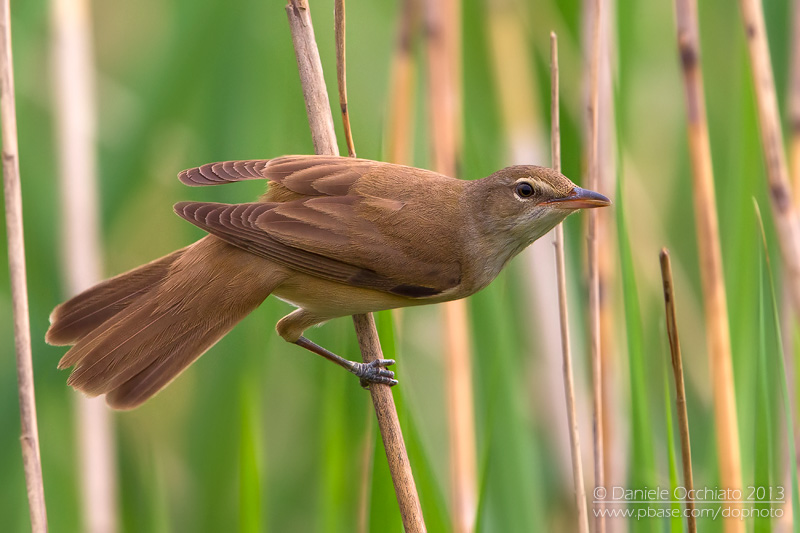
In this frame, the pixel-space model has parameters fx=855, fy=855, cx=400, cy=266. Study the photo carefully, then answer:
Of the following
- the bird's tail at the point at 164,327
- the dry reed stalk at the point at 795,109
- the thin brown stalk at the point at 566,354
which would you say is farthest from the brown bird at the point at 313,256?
the dry reed stalk at the point at 795,109

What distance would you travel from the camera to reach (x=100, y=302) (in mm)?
2447

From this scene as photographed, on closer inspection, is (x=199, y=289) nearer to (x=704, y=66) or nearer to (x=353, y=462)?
(x=353, y=462)

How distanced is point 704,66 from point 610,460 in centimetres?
166

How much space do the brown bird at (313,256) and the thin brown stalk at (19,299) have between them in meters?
0.27

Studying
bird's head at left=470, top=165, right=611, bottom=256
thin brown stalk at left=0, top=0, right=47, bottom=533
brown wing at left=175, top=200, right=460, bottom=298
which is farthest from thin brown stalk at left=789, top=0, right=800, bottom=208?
thin brown stalk at left=0, top=0, right=47, bottom=533

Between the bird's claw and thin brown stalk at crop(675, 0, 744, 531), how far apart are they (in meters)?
0.86

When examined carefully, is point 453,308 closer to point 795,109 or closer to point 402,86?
point 402,86

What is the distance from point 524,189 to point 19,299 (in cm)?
132

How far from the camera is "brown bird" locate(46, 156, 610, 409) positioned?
227cm

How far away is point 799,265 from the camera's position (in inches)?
79.8

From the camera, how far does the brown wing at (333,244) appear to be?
→ 89.7 inches

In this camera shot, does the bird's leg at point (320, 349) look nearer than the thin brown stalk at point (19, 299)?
No

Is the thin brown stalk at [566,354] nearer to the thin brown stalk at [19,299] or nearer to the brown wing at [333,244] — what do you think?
the brown wing at [333,244]

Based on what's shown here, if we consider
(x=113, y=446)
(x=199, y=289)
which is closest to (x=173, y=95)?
(x=199, y=289)
